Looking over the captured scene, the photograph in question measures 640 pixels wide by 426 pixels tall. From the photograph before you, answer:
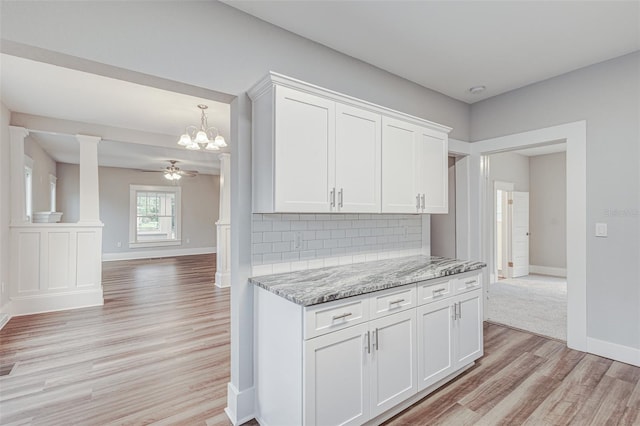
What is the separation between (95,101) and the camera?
3.75 m

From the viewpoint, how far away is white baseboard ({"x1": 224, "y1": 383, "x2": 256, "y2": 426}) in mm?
2027

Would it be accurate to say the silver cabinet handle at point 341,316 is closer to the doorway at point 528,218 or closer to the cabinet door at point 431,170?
the cabinet door at point 431,170

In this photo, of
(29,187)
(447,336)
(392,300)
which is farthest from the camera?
(29,187)

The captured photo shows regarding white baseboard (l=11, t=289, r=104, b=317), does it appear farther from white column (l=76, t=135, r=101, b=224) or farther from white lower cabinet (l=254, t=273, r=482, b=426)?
white lower cabinet (l=254, t=273, r=482, b=426)

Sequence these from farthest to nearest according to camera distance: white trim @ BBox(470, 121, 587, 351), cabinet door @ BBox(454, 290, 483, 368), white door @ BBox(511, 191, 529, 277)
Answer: white door @ BBox(511, 191, 529, 277)
white trim @ BBox(470, 121, 587, 351)
cabinet door @ BBox(454, 290, 483, 368)

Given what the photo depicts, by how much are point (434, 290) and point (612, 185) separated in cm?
208

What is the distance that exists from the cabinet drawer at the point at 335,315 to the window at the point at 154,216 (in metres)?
9.22

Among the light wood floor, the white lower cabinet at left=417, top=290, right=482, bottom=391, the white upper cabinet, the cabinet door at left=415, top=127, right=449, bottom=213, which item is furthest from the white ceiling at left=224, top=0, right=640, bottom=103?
the light wood floor

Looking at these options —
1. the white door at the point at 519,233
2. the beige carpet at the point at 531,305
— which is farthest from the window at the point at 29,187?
the white door at the point at 519,233

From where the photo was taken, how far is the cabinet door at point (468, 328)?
250 centimetres

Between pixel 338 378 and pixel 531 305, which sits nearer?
pixel 338 378

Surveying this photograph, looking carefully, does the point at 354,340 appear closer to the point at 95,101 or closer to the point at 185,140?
the point at 185,140

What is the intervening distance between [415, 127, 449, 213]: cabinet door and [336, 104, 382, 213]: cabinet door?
537 millimetres

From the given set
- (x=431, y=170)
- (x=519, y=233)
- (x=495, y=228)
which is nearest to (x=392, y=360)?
(x=431, y=170)
